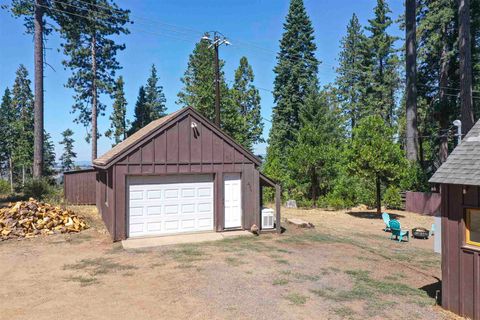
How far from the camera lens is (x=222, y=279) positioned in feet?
27.7

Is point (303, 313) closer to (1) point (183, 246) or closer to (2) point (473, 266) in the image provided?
(2) point (473, 266)

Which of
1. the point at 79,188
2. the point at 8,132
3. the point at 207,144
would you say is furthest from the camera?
the point at 8,132

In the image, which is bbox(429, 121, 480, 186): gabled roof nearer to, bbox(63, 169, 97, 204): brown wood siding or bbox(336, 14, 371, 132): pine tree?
bbox(63, 169, 97, 204): brown wood siding

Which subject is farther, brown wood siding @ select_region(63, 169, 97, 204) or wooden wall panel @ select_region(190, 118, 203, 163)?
brown wood siding @ select_region(63, 169, 97, 204)

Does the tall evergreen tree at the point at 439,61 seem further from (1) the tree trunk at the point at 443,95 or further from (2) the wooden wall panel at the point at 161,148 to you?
(2) the wooden wall panel at the point at 161,148

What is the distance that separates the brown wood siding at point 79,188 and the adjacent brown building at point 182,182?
338 inches

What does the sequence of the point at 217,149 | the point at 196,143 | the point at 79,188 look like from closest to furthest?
1. the point at 196,143
2. the point at 217,149
3. the point at 79,188

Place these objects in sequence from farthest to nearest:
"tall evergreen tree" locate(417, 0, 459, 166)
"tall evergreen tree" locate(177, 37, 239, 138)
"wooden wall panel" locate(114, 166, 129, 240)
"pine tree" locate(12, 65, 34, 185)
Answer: "pine tree" locate(12, 65, 34, 185) → "tall evergreen tree" locate(177, 37, 239, 138) → "tall evergreen tree" locate(417, 0, 459, 166) → "wooden wall panel" locate(114, 166, 129, 240)

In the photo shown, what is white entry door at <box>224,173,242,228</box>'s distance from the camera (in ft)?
46.2

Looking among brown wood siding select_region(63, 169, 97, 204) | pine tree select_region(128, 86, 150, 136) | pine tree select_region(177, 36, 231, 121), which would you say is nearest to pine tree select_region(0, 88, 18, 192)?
pine tree select_region(128, 86, 150, 136)

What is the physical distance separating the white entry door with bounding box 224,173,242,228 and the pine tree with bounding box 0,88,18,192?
4595 centimetres

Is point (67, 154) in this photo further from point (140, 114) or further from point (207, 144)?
point (207, 144)

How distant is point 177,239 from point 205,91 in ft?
78.2

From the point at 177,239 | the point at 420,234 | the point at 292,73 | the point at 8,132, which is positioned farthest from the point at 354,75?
the point at 8,132
